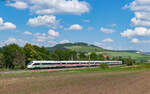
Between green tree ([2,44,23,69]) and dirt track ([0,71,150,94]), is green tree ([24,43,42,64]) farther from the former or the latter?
dirt track ([0,71,150,94])

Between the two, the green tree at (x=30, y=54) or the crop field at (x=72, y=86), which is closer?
the crop field at (x=72, y=86)

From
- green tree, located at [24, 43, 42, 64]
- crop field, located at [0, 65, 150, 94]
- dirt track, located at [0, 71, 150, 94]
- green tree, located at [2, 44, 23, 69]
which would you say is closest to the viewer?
dirt track, located at [0, 71, 150, 94]

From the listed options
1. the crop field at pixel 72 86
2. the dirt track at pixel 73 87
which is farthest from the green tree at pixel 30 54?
the dirt track at pixel 73 87

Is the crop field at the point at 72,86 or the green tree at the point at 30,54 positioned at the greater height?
the green tree at the point at 30,54

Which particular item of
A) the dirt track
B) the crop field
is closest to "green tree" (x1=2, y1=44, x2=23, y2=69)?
the crop field

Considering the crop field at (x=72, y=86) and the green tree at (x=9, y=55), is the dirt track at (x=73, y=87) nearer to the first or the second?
the crop field at (x=72, y=86)

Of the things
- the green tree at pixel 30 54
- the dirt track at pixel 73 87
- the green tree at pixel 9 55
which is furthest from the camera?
the green tree at pixel 30 54

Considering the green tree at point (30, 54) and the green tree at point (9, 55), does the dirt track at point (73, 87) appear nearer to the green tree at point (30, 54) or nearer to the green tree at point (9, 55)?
the green tree at point (9, 55)

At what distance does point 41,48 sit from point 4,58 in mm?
34831

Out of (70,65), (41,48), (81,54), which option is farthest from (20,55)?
(81,54)

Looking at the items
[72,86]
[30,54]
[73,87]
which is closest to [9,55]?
[30,54]

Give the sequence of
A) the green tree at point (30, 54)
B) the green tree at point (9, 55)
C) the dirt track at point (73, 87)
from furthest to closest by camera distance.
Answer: the green tree at point (30, 54), the green tree at point (9, 55), the dirt track at point (73, 87)

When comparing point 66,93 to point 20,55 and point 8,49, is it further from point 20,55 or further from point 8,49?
point 8,49

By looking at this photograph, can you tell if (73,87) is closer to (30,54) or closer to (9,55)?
(9,55)
